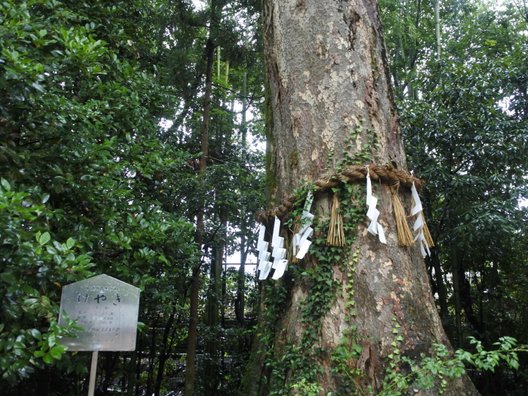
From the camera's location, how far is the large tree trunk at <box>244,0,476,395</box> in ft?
6.10

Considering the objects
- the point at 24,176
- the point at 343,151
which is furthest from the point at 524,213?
the point at 24,176

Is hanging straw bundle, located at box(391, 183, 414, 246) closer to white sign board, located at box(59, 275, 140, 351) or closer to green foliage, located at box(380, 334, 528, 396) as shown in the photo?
green foliage, located at box(380, 334, 528, 396)

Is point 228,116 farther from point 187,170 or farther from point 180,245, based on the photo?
point 180,245

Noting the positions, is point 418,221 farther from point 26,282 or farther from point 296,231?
point 26,282

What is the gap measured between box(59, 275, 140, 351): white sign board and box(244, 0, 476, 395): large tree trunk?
2.25ft

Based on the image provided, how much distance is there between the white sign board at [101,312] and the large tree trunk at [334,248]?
685 mm

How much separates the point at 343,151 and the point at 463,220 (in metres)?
3.71

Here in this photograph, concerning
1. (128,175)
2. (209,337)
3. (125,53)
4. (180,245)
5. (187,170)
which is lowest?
(209,337)

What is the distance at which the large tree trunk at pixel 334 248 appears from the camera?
186cm

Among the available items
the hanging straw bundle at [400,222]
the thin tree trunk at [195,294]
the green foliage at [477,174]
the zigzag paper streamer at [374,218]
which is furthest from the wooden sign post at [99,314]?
the green foliage at [477,174]

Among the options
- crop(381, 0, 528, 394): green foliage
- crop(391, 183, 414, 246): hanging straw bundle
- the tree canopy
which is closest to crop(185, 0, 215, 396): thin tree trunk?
the tree canopy

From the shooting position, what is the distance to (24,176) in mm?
2441

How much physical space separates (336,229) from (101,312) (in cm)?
120

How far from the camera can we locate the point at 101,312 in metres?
2.20
